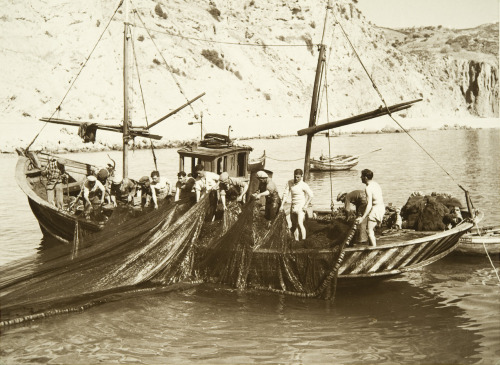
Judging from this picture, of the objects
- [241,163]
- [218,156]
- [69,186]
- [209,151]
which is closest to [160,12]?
[69,186]

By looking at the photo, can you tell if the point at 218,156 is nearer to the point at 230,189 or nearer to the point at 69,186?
the point at 230,189

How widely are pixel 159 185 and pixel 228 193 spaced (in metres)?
1.93

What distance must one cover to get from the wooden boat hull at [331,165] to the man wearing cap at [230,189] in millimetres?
23262

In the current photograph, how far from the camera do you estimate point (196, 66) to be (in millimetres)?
68125

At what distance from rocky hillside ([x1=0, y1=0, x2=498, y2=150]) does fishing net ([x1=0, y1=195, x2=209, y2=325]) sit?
2453cm

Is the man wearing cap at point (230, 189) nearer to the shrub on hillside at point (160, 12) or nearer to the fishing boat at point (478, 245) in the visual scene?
the fishing boat at point (478, 245)

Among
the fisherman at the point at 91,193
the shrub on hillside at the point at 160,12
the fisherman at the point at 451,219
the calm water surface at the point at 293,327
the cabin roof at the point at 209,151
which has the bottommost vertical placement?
the calm water surface at the point at 293,327

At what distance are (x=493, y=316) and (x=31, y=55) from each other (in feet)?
182

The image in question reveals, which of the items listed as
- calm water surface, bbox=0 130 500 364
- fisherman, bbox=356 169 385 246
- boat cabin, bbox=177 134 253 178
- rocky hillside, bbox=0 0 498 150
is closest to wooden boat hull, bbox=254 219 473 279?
fisherman, bbox=356 169 385 246

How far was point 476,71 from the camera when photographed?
11706cm

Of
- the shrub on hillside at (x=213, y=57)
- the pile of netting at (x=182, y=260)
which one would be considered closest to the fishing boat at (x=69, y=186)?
the pile of netting at (x=182, y=260)

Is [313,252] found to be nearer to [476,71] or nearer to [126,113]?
[126,113]

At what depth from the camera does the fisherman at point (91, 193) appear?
15.4m

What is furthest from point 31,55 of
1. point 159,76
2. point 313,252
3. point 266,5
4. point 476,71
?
point 476,71
